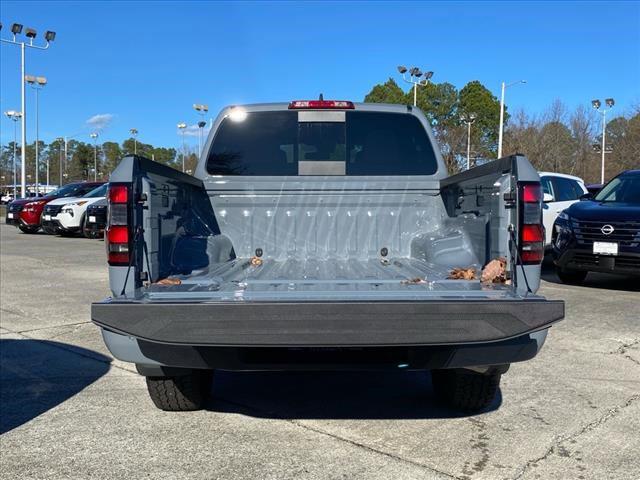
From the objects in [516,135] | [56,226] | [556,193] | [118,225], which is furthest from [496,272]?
[516,135]

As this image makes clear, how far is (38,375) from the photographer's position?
5.03 meters

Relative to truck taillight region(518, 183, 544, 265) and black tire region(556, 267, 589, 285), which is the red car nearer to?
black tire region(556, 267, 589, 285)

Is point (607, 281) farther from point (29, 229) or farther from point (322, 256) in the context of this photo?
point (29, 229)

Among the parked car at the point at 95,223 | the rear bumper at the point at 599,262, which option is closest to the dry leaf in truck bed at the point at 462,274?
the rear bumper at the point at 599,262

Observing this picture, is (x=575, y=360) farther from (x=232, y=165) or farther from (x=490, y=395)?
(x=232, y=165)

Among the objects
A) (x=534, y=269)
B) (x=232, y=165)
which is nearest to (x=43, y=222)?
(x=232, y=165)


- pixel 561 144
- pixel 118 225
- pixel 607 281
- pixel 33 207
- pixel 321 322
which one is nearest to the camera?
pixel 321 322

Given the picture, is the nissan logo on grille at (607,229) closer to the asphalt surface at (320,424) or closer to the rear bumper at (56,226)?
the asphalt surface at (320,424)

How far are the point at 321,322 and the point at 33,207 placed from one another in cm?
2003

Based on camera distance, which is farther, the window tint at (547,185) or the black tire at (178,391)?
the window tint at (547,185)

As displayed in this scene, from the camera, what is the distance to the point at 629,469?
10.7 ft

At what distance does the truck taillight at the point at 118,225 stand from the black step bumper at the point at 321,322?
1.43ft

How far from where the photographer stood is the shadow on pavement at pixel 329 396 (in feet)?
13.5

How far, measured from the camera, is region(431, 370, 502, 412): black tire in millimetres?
3854
